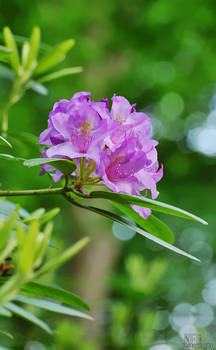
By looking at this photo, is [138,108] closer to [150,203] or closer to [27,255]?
[150,203]

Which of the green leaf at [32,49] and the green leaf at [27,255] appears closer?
the green leaf at [27,255]

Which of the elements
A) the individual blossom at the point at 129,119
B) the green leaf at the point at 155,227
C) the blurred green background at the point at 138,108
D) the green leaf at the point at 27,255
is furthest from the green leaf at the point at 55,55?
the blurred green background at the point at 138,108

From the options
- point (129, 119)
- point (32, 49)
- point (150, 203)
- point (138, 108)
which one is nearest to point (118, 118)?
point (129, 119)

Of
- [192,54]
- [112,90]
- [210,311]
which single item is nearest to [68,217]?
[112,90]

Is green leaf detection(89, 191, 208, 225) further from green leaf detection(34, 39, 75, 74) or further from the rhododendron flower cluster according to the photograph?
green leaf detection(34, 39, 75, 74)

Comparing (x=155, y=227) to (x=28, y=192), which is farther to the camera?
(x=155, y=227)

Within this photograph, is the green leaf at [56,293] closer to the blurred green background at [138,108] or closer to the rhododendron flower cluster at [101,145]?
the rhododendron flower cluster at [101,145]

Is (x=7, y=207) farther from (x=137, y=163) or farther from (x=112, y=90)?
(x=112, y=90)
